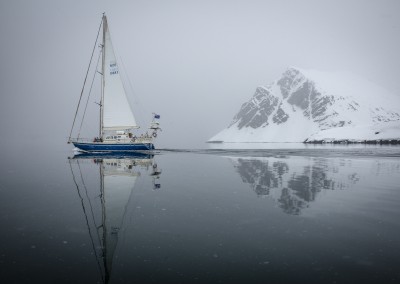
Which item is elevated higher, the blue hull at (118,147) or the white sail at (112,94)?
the white sail at (112,94)

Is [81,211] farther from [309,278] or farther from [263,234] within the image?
[309,278]

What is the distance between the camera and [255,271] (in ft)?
24.7

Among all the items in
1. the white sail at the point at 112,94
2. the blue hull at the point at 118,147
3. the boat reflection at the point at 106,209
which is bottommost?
the boat reflection at the point at 106,209

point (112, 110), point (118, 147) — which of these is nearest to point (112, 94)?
point (112, 110)

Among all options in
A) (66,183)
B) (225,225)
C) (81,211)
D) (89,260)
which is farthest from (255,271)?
(66,183)

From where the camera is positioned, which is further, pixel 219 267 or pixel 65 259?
pixel 65 259

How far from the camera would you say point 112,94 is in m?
58.1

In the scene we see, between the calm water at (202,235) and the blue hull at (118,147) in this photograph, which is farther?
the blue hull at (118,147)

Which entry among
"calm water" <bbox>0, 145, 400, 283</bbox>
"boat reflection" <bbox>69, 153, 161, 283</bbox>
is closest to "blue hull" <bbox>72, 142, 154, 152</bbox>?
"boat reflection" <bbox>69, 153, 161, 283</bbox>

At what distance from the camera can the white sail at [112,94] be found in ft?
190

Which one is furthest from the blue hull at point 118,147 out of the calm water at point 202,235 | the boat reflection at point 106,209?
the calm water at point 202,235

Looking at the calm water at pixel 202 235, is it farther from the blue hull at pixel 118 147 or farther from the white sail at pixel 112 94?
the blue hull at pixel 118 147

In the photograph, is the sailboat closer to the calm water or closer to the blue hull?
the blue hull

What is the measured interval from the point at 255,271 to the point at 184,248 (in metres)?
2.42
